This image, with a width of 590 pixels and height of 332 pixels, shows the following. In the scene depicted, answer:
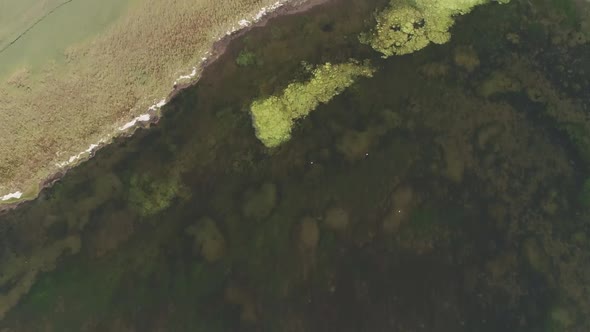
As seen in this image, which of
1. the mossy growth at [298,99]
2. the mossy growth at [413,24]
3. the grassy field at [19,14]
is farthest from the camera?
the mossy growth at [413,24]

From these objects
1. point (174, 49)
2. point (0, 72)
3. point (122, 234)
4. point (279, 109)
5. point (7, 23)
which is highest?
point (7, 23)

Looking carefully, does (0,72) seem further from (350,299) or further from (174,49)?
(350,299)

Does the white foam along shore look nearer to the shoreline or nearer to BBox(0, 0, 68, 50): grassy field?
the shoreline

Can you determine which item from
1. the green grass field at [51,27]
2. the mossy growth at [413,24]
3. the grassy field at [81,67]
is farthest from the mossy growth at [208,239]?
the mossy growth at [413,24]

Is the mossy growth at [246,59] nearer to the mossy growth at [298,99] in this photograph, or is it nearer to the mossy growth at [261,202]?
the mossy growth at [298,99]

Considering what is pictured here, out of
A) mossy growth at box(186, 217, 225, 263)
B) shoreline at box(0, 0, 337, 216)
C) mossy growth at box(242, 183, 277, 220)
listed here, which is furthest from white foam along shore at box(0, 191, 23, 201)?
mossy growth at box(242, 183, 277, 220)

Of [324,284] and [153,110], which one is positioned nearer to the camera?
[324,284]

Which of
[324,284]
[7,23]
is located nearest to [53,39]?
[7,23]
